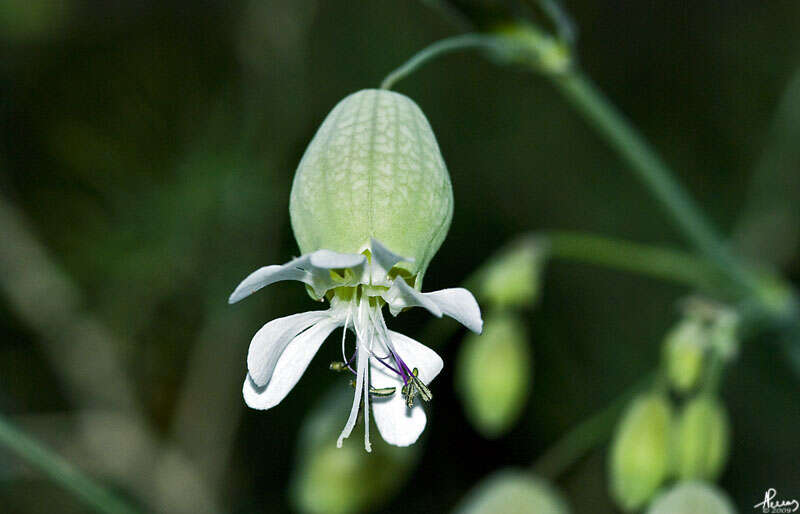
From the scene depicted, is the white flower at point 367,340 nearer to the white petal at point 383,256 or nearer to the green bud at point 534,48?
the white petal at point 383,256

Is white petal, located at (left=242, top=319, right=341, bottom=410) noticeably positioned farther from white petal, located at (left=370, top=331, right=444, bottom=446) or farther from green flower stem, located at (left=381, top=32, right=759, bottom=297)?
green flower stem, located at (left=381, top=32, right=759, bottom=297)

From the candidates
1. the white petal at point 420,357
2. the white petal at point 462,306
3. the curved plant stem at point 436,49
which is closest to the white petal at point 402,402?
the white petal at point 420,357

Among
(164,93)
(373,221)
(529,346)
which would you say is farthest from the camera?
(529,346)

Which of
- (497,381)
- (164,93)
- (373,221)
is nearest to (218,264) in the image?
(164,93)

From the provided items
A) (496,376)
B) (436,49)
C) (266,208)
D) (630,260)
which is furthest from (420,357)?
(266,208)

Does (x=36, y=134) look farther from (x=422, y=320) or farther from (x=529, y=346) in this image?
(x=529, y=346)

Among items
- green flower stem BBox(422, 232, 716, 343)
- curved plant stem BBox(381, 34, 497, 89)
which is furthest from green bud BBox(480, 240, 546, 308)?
curved plant stem BBox(381, 34, 497, 89)

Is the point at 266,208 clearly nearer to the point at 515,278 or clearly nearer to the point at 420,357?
the point at 515,278

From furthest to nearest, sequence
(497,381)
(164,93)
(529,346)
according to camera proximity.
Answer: (529,346) → (164,93) → (497,381)
